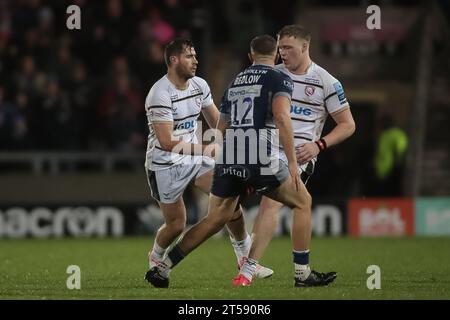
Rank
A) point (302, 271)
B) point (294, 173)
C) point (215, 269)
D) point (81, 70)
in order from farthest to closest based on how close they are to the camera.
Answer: point (81, 70), point (215, 269), point (302, 271), point (294, 173)

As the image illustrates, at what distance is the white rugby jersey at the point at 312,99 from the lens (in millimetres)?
10391

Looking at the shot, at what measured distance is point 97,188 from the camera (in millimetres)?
18328

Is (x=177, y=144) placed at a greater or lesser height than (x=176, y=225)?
greater

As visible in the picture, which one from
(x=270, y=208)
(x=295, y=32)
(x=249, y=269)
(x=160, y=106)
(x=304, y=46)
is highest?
(x=295, y=32)

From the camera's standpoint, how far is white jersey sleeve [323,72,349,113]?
10320mm

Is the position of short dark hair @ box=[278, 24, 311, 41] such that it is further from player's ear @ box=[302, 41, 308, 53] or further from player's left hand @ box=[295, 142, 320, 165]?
player's left hand @ box=[295, 142, 320, 165]

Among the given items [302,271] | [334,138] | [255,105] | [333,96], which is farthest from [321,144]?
[302,271]

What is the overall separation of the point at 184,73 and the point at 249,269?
5.89 ft

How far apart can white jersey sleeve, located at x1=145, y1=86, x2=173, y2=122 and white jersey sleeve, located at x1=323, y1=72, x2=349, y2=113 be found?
135 centimetres

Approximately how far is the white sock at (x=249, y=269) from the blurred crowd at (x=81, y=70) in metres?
8.26

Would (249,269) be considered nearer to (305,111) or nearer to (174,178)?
(174,178)

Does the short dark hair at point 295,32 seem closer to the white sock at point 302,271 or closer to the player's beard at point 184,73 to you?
the player's beard at point 184,73

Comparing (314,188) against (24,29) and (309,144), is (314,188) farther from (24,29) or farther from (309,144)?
(309,144)

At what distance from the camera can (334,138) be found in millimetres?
10008
